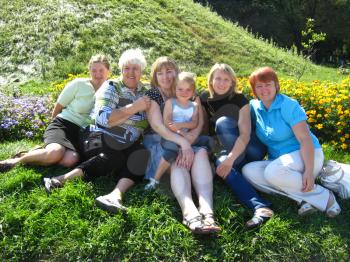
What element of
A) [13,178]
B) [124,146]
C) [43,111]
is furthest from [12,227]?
[43,111]

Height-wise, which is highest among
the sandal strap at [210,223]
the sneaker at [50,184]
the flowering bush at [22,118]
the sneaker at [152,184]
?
the sandal strap at [210,223]

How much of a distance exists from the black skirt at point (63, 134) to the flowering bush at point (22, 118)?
1.52 m

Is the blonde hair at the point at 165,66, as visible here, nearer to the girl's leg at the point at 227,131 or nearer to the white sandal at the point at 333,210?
the girl's leg at the point at 227,131

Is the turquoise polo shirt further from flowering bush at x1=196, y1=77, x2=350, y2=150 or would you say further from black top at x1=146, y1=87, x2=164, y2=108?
flowering bush at x1=196, y1=77, x2=350, y2=150

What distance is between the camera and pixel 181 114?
439cm

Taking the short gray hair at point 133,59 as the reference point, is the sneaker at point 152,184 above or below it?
below

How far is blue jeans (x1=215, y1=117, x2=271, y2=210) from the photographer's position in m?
3.97

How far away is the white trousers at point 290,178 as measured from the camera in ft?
12.8

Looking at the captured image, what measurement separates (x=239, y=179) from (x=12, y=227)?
2116 millimetres

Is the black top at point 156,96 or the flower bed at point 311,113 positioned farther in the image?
the flower bed at point 311,113

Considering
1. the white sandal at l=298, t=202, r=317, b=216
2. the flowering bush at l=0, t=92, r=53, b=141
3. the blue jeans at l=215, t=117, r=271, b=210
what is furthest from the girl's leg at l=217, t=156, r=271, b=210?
the flowering bush at l=0, t=92, r=53, b=141

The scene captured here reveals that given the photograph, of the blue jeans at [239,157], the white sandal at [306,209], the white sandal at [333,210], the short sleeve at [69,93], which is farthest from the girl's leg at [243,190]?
the short sleeve at [69,93]

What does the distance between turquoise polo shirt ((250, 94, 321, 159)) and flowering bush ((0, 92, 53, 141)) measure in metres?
3.46

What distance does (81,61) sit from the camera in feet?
36.6
